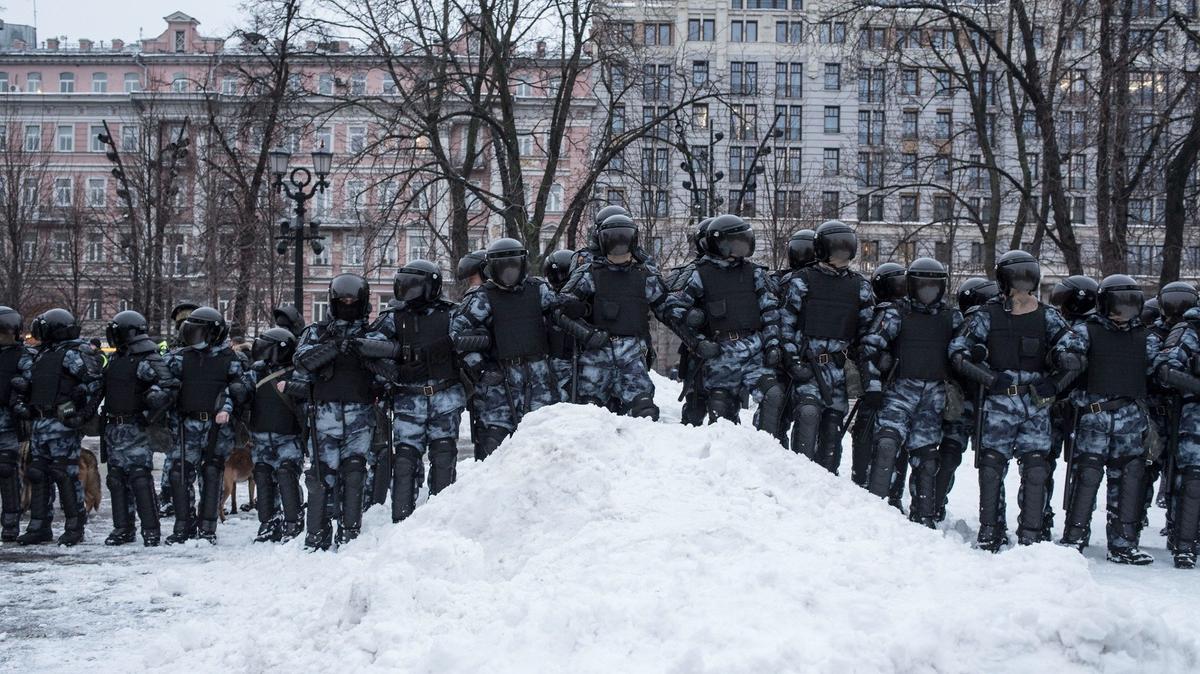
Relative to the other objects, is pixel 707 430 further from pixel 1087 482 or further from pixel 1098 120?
pixel 1098 120

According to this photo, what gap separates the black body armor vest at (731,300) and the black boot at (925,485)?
1.68 metres

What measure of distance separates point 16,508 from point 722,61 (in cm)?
5889

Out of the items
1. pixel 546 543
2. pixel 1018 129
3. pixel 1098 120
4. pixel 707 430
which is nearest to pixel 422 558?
pixel 546 543

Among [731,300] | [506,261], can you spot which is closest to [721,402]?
[731,300]

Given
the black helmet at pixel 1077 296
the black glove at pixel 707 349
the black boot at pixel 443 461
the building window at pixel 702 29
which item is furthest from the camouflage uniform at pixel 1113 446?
the building window at pixel 702 29

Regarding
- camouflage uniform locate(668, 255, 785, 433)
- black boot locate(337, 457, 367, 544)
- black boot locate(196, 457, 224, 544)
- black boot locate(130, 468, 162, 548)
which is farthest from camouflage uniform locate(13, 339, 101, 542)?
camouflage uniform locate(668, 255, 785, 433)

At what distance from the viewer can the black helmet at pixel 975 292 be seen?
11172mm

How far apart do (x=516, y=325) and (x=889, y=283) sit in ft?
10.8

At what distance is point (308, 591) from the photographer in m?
7.17

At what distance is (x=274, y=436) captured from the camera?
10.9m

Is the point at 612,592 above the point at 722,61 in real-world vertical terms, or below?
below

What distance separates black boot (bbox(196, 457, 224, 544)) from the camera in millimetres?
11062

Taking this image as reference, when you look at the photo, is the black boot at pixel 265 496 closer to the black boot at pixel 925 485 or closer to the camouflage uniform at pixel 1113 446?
the black boot at pixel 925 485

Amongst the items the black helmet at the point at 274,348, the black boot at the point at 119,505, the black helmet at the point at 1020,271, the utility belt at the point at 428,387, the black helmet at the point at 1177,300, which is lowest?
the black boot at the point at 119,505
